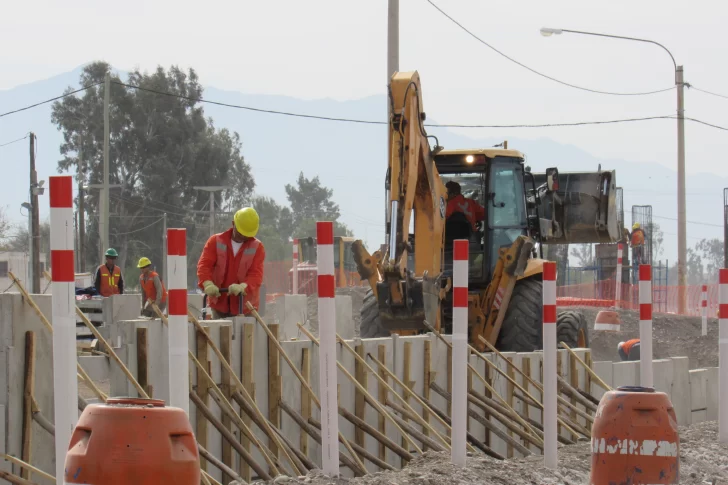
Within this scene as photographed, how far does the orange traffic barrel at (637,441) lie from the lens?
6.86 meters

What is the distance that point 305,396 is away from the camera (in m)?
9.28

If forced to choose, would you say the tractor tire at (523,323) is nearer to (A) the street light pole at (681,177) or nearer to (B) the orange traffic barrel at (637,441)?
(B) the orange traffic barrel at (637,441)

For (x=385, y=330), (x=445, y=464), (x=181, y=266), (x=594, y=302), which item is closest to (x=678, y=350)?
(x=594, y=302)

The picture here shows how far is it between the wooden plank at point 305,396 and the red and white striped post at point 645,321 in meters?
2.92

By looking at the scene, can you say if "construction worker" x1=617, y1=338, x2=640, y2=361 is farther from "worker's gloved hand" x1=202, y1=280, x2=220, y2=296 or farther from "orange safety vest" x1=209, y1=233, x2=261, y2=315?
"worker's gloved hand" x1=202, y1=280, x2=220, y2=296

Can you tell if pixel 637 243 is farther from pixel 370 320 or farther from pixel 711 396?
pixel 370 320

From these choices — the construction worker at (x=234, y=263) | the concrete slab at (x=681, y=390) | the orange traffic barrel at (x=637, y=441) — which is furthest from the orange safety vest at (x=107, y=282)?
the orange traffic barrel at (x=637, y=441)

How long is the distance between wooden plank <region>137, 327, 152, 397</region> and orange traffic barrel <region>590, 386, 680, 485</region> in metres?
2.94

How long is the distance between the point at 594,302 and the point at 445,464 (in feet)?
81.2

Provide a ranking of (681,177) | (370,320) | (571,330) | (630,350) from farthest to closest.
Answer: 1. (681,177)
2. (630,350)
3. (571,330)
4. (370,320)

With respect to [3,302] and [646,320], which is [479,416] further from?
[3,302]

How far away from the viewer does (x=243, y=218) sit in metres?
10.0

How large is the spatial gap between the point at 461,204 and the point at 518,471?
665cm

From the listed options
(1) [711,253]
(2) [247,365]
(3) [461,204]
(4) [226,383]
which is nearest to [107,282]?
(3) [461,204]
